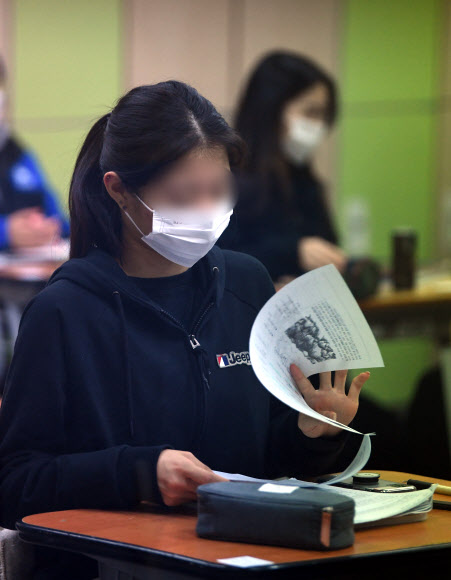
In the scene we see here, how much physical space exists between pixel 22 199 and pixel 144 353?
2628 millimetres

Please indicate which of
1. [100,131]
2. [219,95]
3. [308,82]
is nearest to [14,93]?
[219,95]

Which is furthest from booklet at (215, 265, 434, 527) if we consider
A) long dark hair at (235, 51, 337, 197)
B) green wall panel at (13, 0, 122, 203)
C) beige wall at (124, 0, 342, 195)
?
beige wall at (124, 0, 342, 195)

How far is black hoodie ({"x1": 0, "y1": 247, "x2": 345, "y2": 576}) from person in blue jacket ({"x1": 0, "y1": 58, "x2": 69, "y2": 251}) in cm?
209

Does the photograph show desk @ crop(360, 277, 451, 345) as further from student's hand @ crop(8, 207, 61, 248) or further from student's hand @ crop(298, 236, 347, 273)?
student's hand @ crop(8, 207, 61, 248)

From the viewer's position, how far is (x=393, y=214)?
5.38m

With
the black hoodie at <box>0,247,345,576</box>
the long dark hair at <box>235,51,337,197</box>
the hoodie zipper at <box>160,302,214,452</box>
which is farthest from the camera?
the long dark hair at <box>235,51,337,197</box>

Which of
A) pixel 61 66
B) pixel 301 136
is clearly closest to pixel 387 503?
pixel 301 136

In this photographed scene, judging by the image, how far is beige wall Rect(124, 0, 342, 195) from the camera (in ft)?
16.4

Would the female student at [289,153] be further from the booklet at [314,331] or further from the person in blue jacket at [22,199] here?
the booklet at [314,331]

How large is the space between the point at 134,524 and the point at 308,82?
2.22 metres

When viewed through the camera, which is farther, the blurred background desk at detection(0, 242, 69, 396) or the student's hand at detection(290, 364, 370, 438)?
the blurred background desk at detection(0, 242, 69, 396)

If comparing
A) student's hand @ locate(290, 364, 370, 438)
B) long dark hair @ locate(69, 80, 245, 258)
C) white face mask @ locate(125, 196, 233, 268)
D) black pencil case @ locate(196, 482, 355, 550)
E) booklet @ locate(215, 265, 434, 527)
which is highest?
long dark hair @ locate(69, 80, 245, 258)

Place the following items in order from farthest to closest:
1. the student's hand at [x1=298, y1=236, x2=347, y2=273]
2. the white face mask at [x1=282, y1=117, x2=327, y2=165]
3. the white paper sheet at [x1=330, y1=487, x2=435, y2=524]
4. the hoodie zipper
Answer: the white face mask at [x1=282, y1=117, x2=327, y2=165] → the student's hand at [x1=298, y1=236, x2=347, y2=273] → the hoodie zipper → the white paper sheet at [x1=330, y1=487, x2=435, y2=524]

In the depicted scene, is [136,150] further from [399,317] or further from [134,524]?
[399,317]
